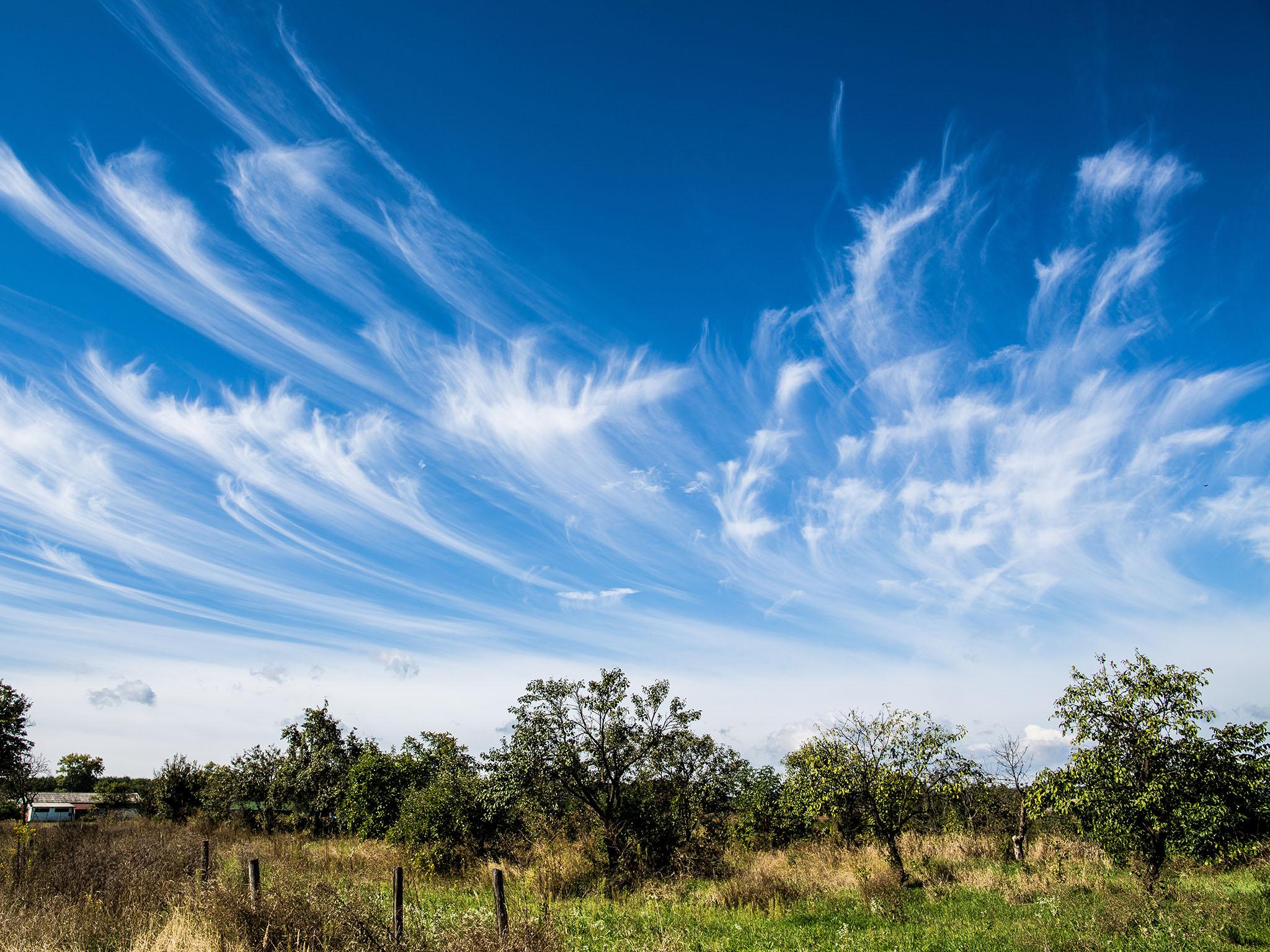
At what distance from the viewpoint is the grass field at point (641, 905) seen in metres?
9.83

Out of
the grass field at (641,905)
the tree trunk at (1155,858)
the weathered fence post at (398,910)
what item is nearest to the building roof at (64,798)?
the grass field at (641,905)

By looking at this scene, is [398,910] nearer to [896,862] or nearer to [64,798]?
Answer: [896,862]

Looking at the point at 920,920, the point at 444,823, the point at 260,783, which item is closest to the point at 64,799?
the point at 260,783

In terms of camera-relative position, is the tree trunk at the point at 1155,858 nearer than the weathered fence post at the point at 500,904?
No

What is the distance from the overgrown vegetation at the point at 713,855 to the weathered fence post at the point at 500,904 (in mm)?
255

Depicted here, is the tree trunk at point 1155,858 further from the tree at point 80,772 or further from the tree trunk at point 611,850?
the tree at point 80,772

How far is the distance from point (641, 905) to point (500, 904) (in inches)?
346

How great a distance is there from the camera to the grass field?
9.83 m

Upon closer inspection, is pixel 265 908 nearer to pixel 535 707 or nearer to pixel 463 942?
pixel 463 942

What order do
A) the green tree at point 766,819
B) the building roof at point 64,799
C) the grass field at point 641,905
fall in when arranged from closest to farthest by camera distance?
the grass field at point 641,905 → the green tree at point 766,819 → the building roof at point 64,799

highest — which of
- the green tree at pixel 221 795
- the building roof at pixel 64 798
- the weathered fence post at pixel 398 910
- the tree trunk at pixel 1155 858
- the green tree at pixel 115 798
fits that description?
the weathered fence post at pixel 398 910

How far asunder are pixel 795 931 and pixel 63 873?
16377 millimetres

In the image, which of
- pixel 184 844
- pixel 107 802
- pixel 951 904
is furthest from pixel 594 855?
pixel 107 802

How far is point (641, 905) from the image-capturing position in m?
17.1
